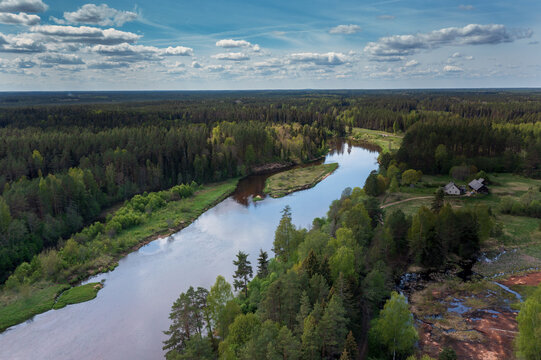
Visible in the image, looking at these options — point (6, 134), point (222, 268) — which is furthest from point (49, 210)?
point (6, 134)

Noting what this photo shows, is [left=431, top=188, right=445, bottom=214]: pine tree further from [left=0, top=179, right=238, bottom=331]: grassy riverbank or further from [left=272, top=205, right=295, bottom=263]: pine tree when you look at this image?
[left=0, top=179, right=238, bottom=331]: grassy riverbank

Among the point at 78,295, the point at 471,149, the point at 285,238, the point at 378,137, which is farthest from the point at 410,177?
the point at 378,137

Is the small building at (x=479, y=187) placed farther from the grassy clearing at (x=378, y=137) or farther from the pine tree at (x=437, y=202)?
the grassy clearing at (x=378, y=137)

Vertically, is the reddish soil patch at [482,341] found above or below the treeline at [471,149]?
below

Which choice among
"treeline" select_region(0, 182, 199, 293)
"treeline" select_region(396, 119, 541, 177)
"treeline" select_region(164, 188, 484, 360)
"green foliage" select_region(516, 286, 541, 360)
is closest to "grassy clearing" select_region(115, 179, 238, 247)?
"treeline" select_region(0, 182, 199, 293)

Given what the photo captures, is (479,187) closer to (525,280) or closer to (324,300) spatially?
(525,280)

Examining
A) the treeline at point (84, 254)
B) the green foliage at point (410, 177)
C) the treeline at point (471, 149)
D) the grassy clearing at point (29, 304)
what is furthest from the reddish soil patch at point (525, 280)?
the grassy clearing at point (29, 304)

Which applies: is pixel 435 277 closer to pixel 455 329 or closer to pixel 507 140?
pixel 455 329
